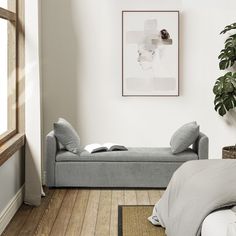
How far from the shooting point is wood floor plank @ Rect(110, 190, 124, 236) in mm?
4492

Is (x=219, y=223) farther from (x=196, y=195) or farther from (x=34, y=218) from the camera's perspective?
(x=34, y=218)

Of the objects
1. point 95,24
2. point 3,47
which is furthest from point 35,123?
point 95,24

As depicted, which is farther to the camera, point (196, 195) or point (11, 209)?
point (11, 209)

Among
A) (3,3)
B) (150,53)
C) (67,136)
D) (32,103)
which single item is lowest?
(67,136)

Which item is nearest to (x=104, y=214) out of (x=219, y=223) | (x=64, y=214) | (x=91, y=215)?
(x=91, y=215)

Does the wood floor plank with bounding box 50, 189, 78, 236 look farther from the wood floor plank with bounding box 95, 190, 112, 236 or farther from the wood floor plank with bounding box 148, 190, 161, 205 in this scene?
the wood floor plank with bounding box 148, 190, 161, 205

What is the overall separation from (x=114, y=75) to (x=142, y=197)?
5.30ft

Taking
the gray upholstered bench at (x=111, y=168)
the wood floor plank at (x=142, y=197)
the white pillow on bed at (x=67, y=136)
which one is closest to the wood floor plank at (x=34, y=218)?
the gray upholstered bench at (x=111, y=168)

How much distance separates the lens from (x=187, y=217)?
3.59 meters

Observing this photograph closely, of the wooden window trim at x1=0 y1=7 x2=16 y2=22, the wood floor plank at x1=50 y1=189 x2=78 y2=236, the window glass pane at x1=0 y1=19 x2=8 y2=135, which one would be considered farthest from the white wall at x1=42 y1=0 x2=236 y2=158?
the window glass pane at x1=0 y1=19 x2=8 y2=135

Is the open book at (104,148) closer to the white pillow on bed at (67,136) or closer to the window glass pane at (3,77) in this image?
the white pillow on bed at (67,136)

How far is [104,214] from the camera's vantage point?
16.2 feet

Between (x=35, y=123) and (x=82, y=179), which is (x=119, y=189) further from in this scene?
(x=35, y=123)

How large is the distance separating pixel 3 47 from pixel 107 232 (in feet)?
6.24
